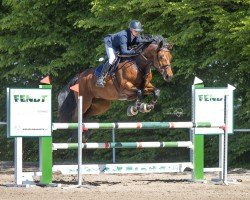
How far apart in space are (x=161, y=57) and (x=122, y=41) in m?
0.78

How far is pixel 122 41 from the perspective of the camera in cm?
1194

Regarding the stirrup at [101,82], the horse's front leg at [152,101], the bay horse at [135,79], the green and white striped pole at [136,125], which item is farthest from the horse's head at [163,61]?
the stirrup at [101,82]

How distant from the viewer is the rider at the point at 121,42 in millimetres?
11914

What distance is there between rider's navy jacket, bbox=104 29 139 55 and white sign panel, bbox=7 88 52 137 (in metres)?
1.72

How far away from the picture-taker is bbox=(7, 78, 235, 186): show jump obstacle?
418 inches

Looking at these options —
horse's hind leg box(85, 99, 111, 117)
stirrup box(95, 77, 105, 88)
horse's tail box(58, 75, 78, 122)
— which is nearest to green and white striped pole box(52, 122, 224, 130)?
stirrup box(95, 77, 105, 88)

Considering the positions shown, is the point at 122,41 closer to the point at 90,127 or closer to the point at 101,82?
the point at 101,82

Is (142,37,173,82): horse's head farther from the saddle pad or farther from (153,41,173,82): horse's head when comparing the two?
the saddle pad

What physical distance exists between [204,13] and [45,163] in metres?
5.69

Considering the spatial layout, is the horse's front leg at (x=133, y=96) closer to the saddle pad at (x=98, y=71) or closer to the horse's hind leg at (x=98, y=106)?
the saddle pad at (x=98, y=71)

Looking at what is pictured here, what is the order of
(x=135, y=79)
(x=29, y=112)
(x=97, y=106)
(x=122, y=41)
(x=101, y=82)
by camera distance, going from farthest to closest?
(x=97, y=106)
(x=101, y=82)
(x=135, y=79)
(x=122, y=41)
(x=29, y=112)

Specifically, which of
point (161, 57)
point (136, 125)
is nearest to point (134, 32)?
point (161, 57)

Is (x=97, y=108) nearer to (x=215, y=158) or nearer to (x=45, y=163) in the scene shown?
(x=45, y=163)

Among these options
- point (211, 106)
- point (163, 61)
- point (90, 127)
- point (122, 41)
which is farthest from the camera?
point (122, 41)
